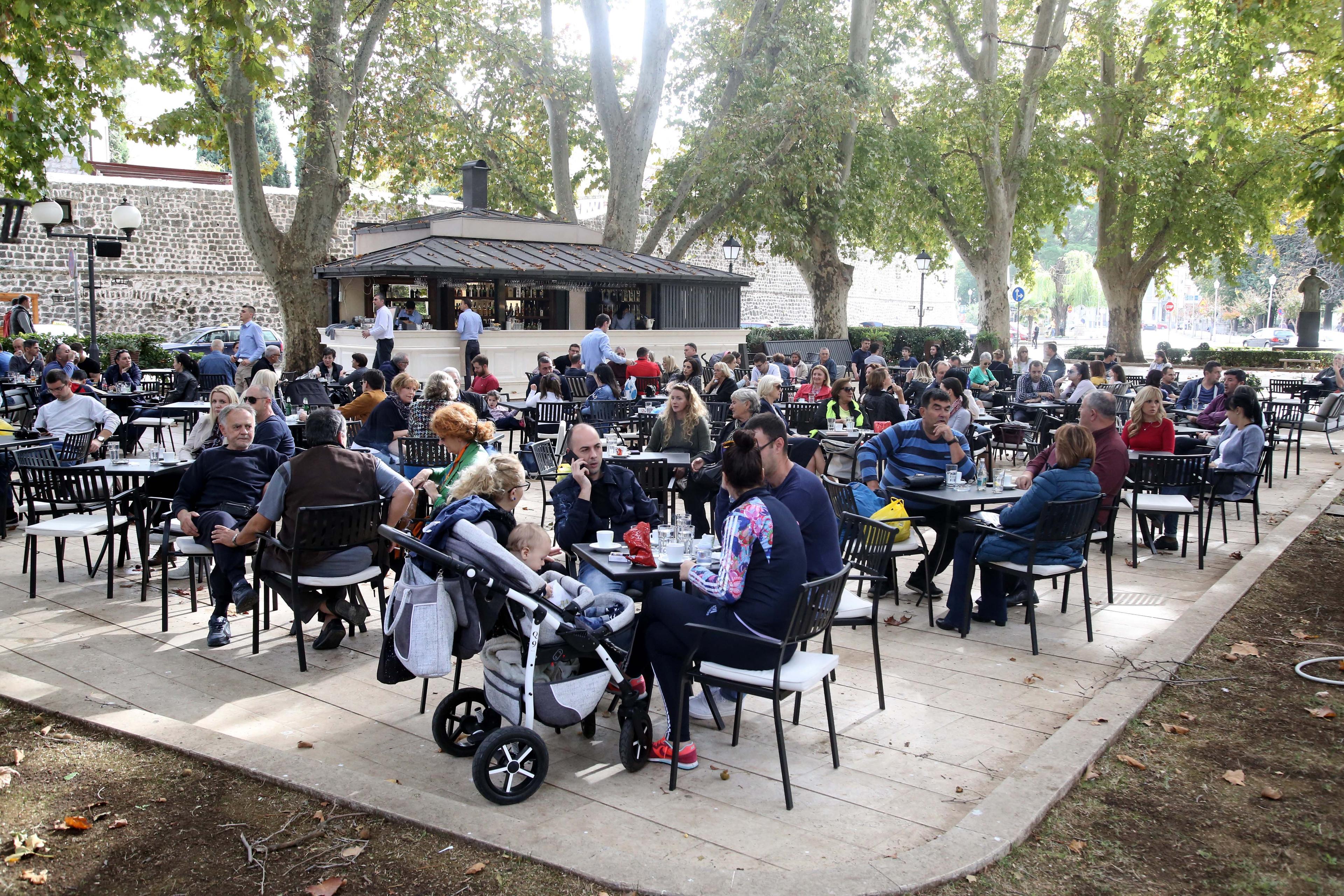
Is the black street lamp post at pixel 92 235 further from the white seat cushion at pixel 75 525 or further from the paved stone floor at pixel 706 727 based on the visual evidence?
the paved stone floor at pixel 706 727

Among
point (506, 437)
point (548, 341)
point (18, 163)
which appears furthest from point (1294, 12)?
point (18, 163)

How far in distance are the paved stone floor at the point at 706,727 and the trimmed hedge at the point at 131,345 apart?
15313 mm

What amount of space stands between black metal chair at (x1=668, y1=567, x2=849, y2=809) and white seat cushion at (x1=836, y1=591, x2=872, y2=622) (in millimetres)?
629

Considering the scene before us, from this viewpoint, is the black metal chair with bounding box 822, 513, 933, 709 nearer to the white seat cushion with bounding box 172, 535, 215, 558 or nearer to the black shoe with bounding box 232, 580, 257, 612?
the black shoe with bounding box 232, 580, 257, 612

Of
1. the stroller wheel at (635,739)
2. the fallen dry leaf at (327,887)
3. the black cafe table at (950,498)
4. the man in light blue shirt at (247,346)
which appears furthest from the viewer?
the man in light blue shirt at (247,346)

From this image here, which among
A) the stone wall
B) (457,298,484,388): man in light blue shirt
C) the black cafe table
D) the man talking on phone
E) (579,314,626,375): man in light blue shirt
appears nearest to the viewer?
the man talking on phone

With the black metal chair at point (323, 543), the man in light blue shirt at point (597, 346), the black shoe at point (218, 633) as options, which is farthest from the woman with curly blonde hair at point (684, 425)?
the man in light blue shirt at point (597, 346)

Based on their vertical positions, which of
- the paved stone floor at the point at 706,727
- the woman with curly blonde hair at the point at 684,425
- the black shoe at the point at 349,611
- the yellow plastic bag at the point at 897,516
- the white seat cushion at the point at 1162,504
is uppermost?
the woman with curly blonde hair at the point at 684,425

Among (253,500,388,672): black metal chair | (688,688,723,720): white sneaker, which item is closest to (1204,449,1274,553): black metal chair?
(688,688,723,720): white sneaker

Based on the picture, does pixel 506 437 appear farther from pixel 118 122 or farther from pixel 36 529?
pixel 36 529

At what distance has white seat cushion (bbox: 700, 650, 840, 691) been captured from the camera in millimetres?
3941

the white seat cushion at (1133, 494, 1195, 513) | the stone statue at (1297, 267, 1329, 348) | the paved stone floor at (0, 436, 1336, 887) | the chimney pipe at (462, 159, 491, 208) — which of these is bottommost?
the paved stone floor at (0, 436, 1336, 887)

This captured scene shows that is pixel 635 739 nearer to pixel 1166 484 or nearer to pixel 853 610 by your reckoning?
pixel 853 610

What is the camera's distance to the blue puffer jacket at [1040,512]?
5895 mm
